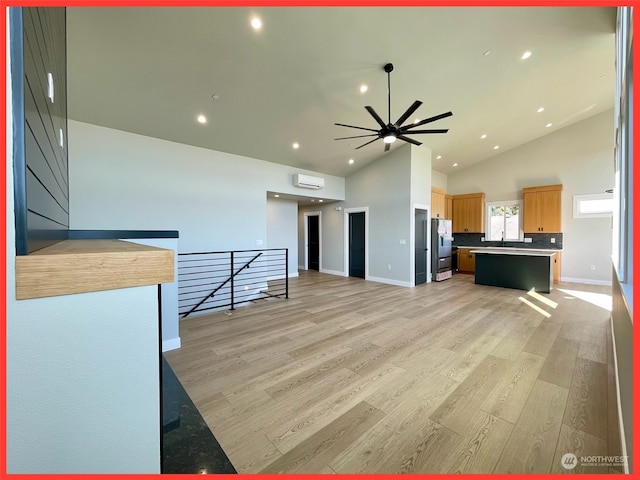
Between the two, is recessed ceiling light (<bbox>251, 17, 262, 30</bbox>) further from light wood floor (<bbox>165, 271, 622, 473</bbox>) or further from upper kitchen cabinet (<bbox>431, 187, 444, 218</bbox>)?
upper kitchen cabinet (<bbox>431, 187, 444, 218</bbox>)

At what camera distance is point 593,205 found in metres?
6.60

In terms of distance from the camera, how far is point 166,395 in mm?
2029

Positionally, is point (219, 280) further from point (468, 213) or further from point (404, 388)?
point (468, 213)

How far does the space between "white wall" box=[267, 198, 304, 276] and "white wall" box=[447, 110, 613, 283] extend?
673cm

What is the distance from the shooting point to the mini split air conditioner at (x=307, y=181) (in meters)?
6.44

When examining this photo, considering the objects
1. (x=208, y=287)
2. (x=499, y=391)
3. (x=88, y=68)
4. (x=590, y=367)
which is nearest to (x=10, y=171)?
(x=499, y=391)

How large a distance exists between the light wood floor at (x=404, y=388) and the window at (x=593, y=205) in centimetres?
395

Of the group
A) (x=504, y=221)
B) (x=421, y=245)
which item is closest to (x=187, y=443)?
(x=421, y=245)

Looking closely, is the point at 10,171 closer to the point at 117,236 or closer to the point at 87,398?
the point at 87,398

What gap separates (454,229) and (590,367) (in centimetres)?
686

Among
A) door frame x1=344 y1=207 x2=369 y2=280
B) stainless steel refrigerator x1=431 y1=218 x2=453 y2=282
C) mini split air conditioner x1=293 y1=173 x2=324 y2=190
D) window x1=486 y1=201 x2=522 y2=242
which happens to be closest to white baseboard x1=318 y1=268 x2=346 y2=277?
door frame x1=344 y1=207 x2=369 y2=280

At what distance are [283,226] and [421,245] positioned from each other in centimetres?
404

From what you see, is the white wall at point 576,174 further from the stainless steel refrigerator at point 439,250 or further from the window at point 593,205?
the stainless steel refrigerator at point 439,250

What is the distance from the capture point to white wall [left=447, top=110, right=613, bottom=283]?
648 cm
